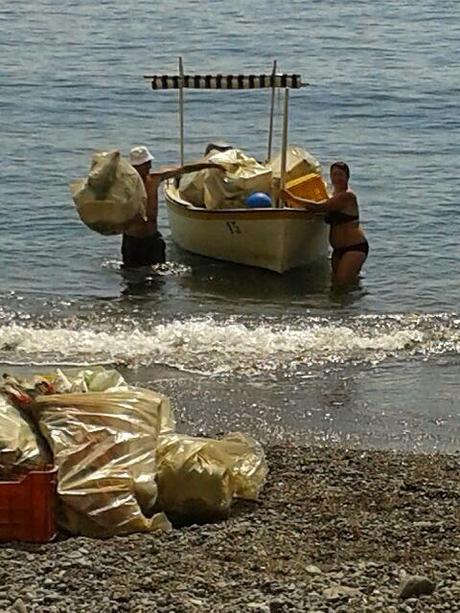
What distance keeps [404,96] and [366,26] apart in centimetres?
1157

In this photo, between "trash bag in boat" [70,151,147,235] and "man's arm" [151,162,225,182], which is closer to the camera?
"trash bag in boat" [70,151,147,235]

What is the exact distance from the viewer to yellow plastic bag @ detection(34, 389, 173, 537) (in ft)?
23.6

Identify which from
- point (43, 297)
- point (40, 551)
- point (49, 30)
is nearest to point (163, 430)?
point (40, 551)

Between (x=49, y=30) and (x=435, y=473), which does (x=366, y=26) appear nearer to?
(x=49, y=30)

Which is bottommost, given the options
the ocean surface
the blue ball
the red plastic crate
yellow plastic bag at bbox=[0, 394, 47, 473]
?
the ocean surface

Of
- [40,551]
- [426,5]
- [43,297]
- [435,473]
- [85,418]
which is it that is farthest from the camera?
[426,5]

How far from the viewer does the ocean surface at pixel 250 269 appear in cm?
1076

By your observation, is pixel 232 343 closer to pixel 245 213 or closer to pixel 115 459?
pixel 245 213

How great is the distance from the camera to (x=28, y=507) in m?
7.00

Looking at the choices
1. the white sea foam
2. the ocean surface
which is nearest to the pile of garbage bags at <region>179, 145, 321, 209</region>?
the ocean surface

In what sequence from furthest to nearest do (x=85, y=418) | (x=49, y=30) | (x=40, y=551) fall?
(x=49, y=30), (x=85, y=418), (x=40, y=551)

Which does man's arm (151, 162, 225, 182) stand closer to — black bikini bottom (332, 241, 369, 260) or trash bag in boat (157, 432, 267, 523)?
black bikini bottom (332, 241, 369, 260)

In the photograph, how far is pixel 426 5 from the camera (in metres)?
41.8

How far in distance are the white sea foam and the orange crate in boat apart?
2.00 meters
